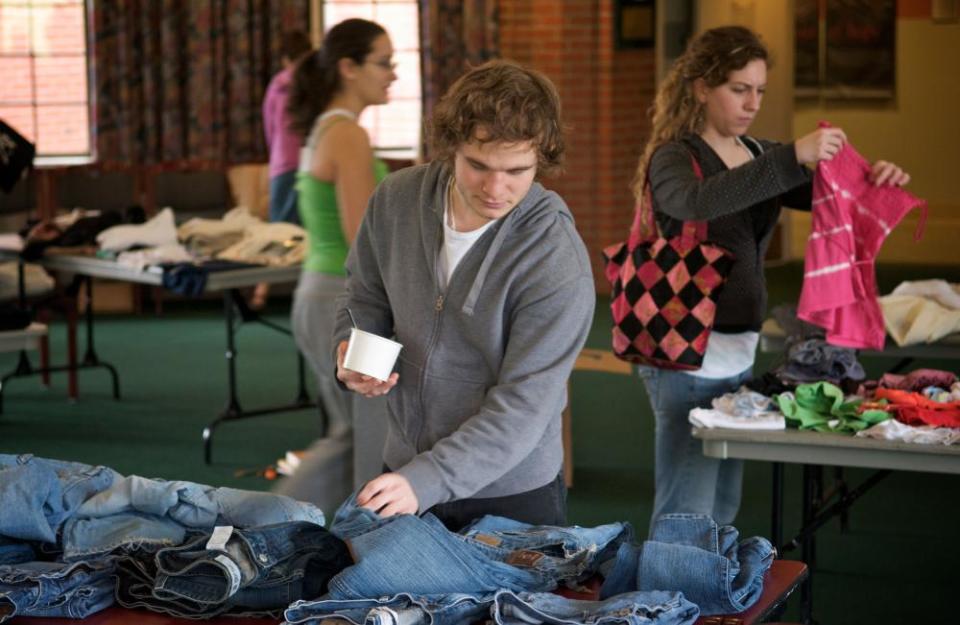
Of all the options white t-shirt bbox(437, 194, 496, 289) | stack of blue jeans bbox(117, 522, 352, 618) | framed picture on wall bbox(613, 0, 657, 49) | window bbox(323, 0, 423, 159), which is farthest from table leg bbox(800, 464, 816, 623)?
window bbox(323, 0, 423, 159)

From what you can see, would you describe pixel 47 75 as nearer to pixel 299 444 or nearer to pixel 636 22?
pixel 636 22

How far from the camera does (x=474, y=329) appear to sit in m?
2.40

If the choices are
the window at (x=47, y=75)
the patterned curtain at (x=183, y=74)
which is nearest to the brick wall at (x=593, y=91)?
the patterned curtain at (x=183, y=74)

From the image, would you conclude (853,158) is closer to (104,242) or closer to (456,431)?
(456,431)

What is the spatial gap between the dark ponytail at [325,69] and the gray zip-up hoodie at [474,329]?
141 cm

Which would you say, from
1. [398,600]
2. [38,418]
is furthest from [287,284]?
[398,600]

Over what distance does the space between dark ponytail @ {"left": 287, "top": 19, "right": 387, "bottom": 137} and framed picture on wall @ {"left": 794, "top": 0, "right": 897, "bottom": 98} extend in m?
9.27

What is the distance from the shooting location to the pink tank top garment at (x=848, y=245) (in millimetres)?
3668

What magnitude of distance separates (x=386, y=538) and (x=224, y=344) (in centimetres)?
713

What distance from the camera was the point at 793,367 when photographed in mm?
3961

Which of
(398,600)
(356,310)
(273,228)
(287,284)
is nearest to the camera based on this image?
(398,600)

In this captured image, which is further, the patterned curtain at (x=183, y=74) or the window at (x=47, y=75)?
the window at (x=47, y=75)

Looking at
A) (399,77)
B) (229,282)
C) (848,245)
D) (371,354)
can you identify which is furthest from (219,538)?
(399,77)

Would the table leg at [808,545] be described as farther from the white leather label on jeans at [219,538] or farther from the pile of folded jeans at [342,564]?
the white leather label on jeans at [219,538]
